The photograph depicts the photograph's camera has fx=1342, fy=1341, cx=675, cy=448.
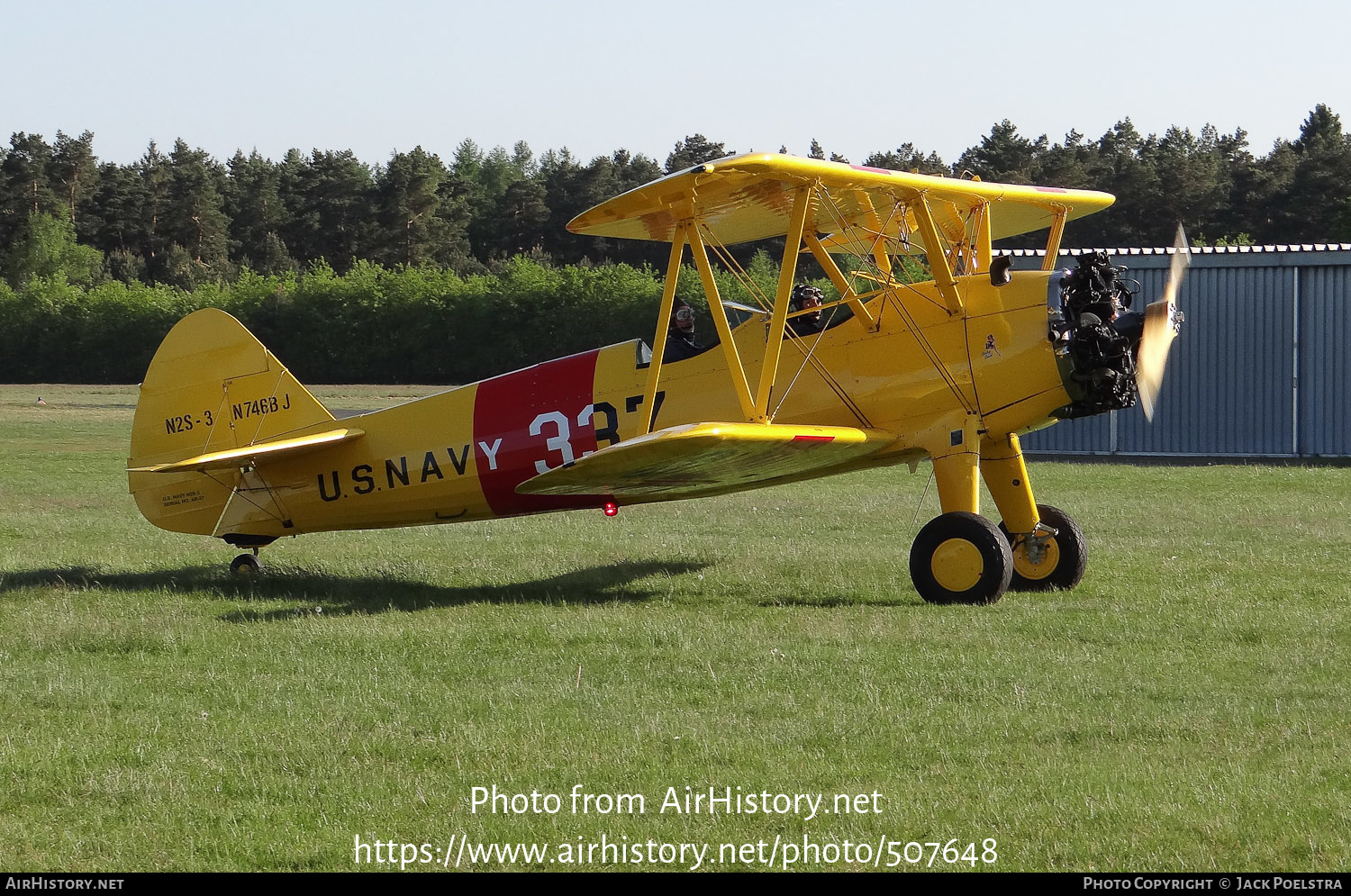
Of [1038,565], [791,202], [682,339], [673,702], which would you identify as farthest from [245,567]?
[1038,565]

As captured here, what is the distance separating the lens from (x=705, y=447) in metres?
8.33

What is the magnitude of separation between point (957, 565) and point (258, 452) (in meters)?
5.35

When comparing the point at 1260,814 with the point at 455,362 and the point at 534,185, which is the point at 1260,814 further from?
the point at 534,185

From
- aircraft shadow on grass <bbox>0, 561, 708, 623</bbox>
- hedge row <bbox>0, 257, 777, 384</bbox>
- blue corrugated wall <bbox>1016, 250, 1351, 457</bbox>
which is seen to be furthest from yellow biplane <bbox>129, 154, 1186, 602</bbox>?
hedge row <bbox>0, 257, 777, 384</bbox>

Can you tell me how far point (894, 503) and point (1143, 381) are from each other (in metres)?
6.81

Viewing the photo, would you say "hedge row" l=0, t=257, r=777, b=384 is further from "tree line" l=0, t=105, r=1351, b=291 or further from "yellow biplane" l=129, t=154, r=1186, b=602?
"yellow biplane" l=129, t=154, r=1186, b=602

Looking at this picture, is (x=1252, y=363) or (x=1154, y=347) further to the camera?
(x=1252, y=363)

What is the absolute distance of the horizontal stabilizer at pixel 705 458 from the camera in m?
8.23

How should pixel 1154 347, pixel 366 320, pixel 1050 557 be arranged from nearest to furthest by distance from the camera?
pixel 1154 347 → pixel 1050 557 → pixel 366 320

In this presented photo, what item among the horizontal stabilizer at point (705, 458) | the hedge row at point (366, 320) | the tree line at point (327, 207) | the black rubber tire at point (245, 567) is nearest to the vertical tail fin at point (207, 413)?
the black rubber tire at point (245, 567)

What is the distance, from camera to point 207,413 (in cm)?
1137

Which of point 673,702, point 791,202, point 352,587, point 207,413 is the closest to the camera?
point 673,702

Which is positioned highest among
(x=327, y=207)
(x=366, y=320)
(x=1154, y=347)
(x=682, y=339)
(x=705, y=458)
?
(x=327, y=207)

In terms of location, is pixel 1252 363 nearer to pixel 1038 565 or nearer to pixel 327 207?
pixel 1038 565
